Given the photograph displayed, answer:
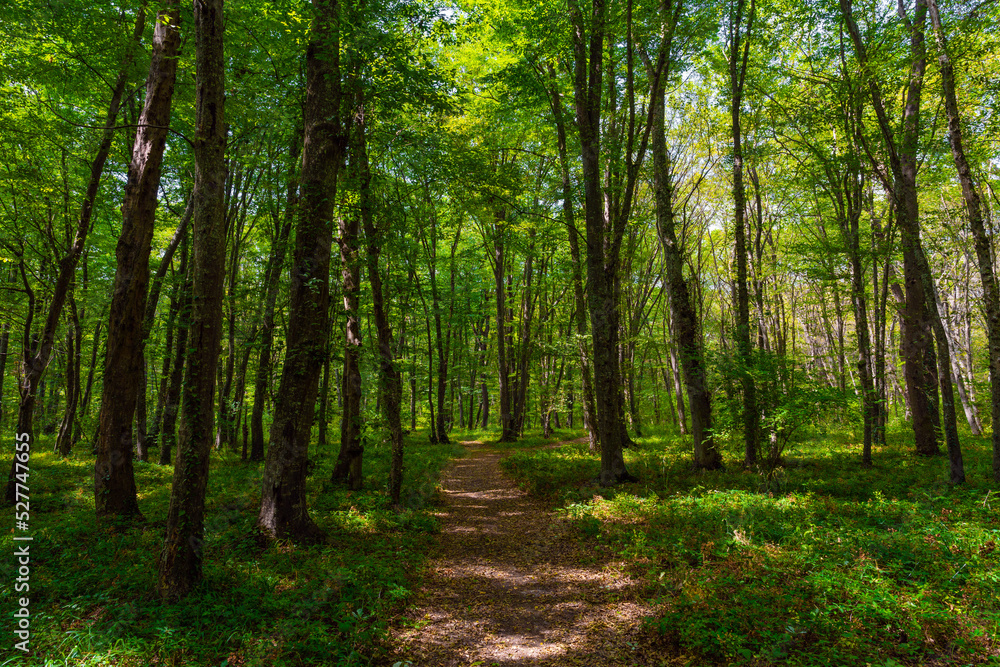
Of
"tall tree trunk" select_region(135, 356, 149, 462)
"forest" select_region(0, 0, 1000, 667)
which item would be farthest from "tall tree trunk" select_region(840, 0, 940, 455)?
"tall tree trunk" select_region(135, 356, 149, 462)

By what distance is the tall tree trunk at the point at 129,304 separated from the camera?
23.0ft

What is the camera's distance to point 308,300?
6.79 m

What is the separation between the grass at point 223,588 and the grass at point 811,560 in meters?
3.25

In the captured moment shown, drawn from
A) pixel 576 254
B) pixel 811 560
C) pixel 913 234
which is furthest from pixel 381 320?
pixel 913 234

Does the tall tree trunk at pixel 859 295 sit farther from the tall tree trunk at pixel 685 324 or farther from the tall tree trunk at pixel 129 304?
the tall tree trunk at pixel 129 304

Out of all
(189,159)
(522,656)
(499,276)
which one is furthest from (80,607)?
(499,276)

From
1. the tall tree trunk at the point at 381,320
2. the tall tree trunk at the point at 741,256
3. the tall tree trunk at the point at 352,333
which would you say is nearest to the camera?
the tall tree trunk at the point at 381,320

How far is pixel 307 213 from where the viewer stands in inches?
264

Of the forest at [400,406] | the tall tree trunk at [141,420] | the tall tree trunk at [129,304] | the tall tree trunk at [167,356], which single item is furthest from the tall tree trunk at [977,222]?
the tall tree trunk at [141,420]

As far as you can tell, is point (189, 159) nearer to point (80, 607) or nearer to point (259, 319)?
point (259, 319)

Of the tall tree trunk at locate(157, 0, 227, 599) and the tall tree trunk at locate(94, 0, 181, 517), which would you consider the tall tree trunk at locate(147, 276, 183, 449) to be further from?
the tall tree trunk at locate(157, 0, 227, 599)

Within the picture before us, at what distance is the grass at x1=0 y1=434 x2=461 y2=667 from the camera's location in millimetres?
3910

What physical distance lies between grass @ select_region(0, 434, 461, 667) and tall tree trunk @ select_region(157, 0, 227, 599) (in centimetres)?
47

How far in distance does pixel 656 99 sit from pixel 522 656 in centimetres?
1149
